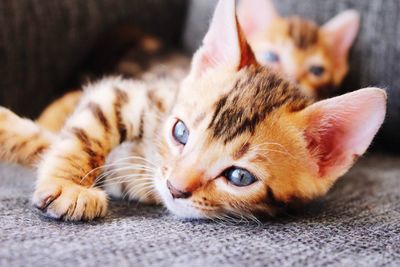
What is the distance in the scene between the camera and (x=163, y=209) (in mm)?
1063

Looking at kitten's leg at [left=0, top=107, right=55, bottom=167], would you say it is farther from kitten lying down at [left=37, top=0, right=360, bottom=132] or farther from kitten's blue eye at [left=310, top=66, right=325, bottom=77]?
kitten's blue eye at [left=310, top=66, right=325, bottom=77]

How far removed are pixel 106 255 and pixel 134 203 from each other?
332 mm

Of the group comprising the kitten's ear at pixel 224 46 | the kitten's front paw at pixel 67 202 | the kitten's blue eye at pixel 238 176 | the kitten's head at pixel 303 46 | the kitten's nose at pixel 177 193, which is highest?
the kitten's head at pixel 303 46

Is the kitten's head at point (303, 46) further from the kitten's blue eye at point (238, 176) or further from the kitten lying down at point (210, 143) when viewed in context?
the kitten's blue eye at point (238, 176)

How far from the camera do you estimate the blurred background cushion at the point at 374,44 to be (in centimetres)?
154

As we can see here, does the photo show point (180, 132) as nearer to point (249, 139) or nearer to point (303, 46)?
point (249, 139)

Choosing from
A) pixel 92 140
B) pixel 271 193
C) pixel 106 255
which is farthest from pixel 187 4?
pixel 106 255

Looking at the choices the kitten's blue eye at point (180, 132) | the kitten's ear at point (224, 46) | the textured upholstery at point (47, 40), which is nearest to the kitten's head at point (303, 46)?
the textured upholstery at point (47, 40)

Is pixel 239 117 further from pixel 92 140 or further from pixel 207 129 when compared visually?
pixel 92 140

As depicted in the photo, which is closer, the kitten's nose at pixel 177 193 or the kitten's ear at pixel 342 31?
the kitten's nose at pixel 177 193

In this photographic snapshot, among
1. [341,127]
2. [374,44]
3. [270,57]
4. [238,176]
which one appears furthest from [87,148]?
[374,44]

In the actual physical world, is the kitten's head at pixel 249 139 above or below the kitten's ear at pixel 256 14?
below

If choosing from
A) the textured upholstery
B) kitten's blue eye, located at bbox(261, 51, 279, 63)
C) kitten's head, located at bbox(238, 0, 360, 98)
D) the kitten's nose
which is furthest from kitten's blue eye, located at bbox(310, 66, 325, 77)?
the kitten's nose

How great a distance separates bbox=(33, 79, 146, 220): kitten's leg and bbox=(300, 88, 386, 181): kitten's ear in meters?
0.38
